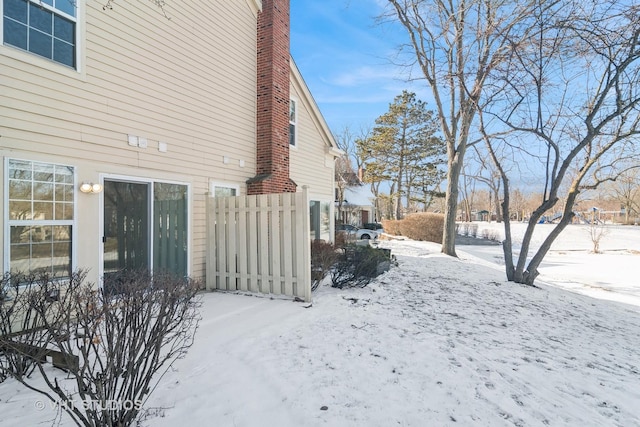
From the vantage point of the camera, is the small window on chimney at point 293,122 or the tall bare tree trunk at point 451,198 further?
the tall bare tree trunk at point 451,198

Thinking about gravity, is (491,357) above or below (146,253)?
below

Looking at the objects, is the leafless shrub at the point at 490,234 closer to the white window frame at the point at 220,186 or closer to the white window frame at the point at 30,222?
the white window frame at the point at 220,186

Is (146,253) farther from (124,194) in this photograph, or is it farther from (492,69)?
(492,69)

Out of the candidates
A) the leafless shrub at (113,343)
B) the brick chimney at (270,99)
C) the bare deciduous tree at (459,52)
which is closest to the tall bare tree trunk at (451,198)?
the bare deciduous tree at (459,52)

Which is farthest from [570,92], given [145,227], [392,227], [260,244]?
[392,227]

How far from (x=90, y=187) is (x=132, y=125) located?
1.21 metres

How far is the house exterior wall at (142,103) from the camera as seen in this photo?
13.4 feet

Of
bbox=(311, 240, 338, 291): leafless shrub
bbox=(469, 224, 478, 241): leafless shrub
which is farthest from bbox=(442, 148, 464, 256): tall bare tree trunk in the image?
bbox=(469, 224, 478, 241): leafless shrub

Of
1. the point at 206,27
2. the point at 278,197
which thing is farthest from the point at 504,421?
the point at 206,27

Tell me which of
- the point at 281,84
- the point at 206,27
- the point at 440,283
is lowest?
the point at 440,283

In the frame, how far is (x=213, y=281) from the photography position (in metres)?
6.29

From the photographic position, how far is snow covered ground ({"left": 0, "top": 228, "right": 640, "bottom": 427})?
7.88 ft

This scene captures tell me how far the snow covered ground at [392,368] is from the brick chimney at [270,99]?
10.1 feet

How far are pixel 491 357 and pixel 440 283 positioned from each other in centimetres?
421
